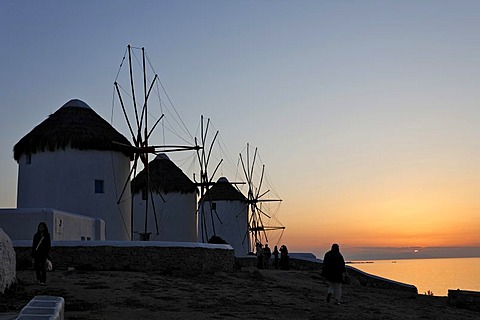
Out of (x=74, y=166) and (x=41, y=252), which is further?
(x=74, y=166)

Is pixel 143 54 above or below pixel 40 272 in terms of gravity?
above

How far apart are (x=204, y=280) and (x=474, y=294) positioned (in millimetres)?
10534

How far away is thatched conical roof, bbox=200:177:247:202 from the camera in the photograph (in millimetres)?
50375

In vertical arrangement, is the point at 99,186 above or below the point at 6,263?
above

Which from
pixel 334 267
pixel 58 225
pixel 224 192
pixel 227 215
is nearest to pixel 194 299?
pixel 334 267

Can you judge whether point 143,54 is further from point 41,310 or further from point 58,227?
point 41,310

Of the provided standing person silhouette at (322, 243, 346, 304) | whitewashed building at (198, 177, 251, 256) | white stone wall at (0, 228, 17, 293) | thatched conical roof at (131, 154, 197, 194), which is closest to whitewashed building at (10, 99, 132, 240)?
thatched conical roof at (131, 154, 197, 194)

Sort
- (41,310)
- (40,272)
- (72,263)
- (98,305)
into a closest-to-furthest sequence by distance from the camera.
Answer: (41,310), (98,305), (40,272), (72,263)

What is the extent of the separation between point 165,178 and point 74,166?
12.8 meters

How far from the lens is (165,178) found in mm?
40094

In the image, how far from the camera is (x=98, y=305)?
44.4 feet

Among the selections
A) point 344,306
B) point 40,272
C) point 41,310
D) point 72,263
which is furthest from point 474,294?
point 41,310

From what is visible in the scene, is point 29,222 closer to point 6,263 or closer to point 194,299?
point 6,263

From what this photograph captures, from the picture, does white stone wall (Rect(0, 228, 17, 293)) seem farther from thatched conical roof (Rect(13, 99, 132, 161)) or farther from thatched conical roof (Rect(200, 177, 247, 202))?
thatched conical roof (Rect(200, 177, 247, 202))
